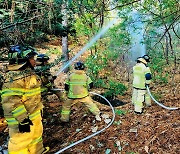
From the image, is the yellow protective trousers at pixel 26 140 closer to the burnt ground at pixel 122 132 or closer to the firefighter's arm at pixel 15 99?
the firefighter's arm at pixel 15 99

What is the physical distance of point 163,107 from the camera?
659 cm

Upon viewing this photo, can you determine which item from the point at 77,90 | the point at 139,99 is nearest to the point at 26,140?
the point at 77,90

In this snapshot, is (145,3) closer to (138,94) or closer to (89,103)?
(138,94)

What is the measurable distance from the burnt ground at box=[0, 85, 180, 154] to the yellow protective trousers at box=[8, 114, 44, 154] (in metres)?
0.59

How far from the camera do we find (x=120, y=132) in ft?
18.0

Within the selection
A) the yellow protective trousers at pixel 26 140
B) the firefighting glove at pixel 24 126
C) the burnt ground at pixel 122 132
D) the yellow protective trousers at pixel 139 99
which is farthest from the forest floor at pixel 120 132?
the firefighting glove at pixel 24 126

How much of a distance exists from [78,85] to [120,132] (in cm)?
171

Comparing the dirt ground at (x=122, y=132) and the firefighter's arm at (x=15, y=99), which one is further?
the dirt ground at (x=122, y=132)

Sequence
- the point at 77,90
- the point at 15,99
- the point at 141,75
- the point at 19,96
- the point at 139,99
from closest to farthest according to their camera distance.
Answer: the point at 15,99, the point at 19,96, the point at 77,90, the point at 139,99, the point at 141,75

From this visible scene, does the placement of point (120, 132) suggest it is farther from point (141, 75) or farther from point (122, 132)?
point (141, 75)

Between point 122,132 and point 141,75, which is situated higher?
point 141,75

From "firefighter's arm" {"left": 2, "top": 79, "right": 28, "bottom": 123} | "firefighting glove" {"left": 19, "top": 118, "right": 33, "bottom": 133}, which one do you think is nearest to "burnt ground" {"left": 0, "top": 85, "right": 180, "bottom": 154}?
"firefighting glove" {"left": 19, "top": 118, "right": 33, "bottom": 133}

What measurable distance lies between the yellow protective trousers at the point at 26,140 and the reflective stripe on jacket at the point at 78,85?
173cm

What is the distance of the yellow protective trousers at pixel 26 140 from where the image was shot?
14.6ft
